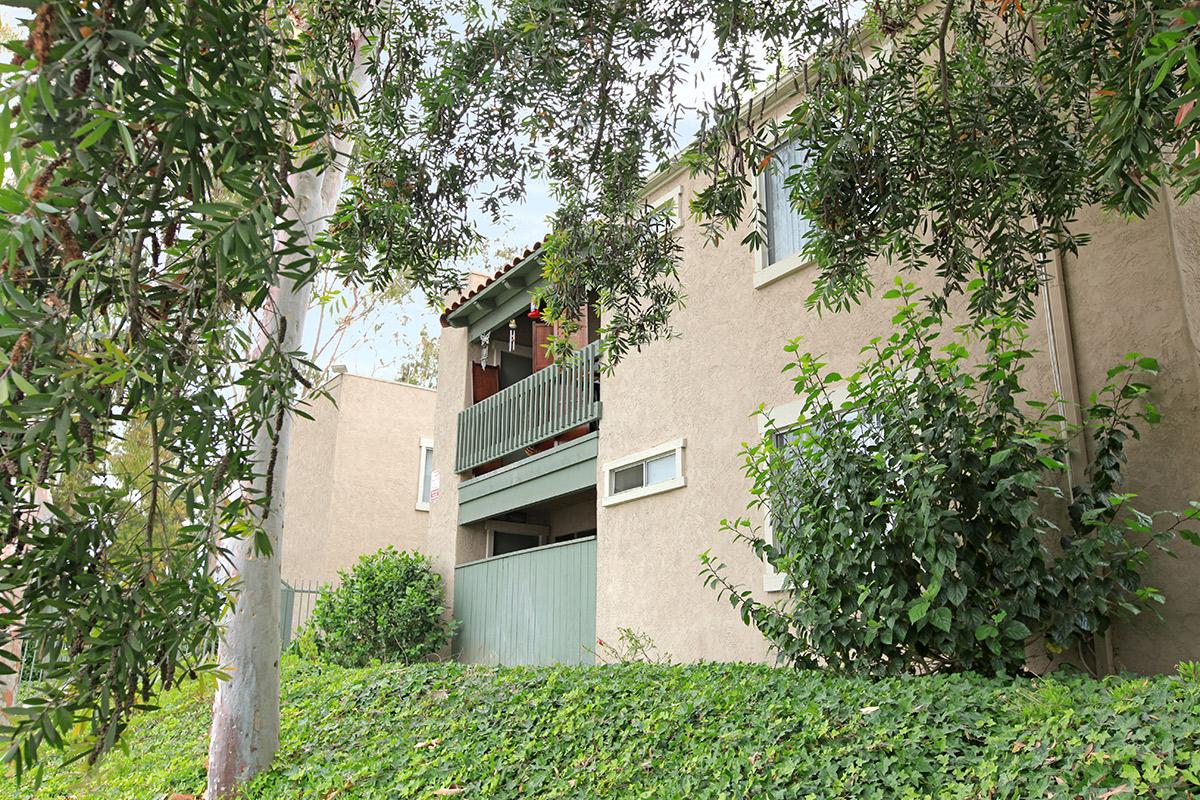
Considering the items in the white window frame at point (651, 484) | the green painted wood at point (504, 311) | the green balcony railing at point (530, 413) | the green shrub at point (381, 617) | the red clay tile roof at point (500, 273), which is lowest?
the green shrub at point (381, 617)

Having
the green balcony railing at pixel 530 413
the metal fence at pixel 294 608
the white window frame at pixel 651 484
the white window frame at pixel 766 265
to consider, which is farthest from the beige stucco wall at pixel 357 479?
the white window frame at pixel 766 265

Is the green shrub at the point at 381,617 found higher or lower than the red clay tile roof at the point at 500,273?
lower

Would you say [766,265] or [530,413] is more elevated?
[766,265]

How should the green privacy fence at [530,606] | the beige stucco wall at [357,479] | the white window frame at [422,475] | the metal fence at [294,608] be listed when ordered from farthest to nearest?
the white window frame at [422,475] < the beige stucco wall at [357,479] < the metal fence at [294,608] < the green privacy fence at [530,606]

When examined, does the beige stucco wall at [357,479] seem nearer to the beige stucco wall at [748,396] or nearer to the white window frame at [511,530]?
the white window frame at [511,530]

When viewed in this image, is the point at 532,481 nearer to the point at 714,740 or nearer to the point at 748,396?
the point at 748,396

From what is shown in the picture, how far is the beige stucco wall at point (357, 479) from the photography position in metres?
19.9

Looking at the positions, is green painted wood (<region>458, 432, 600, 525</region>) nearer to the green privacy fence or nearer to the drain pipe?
the green privacy fence

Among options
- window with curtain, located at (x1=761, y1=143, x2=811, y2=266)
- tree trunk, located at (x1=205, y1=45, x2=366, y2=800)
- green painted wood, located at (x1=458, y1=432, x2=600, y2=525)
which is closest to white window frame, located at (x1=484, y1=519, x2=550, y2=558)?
green painted wood, located at (x1=458, y1=432, x2=600, y2=525)

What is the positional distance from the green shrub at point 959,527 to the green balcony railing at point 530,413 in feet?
17.2

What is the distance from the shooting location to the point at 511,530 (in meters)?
15.4

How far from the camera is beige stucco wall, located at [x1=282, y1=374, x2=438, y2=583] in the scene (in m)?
19.9

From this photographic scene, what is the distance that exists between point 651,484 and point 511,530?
5318mm

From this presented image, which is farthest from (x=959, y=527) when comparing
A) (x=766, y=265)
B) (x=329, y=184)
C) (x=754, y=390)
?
(x=329, y=184)
